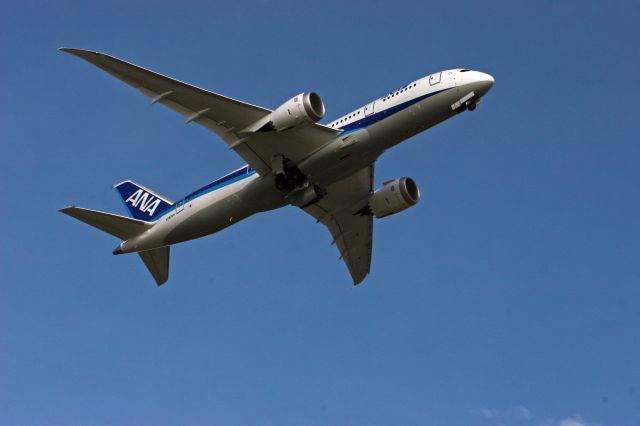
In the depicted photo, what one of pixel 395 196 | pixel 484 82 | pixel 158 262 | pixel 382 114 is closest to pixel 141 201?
pixel 158 262

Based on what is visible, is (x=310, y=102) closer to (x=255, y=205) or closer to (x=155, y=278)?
(x=255, y=205)

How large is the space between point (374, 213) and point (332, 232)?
13.0 feet

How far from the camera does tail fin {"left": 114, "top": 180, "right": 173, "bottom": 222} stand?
48.6 meters

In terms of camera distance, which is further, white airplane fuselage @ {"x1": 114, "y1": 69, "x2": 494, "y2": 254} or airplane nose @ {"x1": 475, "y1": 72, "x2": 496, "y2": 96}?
white airplane fuselage @ {"x1": 114, "y1": 69, "x2": 494, "y2": 254}

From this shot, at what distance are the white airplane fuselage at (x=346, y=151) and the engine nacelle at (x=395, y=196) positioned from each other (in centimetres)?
452

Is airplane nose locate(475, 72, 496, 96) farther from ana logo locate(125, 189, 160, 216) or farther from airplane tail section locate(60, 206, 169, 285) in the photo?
ana logo locate(125, 189, 160, 216)

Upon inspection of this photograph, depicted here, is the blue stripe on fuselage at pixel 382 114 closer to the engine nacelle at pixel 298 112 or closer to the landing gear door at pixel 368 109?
the landing gear door at pixel 368 109

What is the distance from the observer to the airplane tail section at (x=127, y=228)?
44722 mm

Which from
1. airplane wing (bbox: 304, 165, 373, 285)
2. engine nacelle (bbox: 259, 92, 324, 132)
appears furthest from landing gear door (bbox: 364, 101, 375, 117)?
airplane wing (bbox: 304, 165, 373, 285)

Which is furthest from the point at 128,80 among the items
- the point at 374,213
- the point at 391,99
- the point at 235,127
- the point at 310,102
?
the point at 374,213

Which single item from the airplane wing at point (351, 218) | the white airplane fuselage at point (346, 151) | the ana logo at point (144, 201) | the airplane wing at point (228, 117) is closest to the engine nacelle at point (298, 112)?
the airplane wing at point (228, 117)

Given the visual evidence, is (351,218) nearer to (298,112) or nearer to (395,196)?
(395,196)

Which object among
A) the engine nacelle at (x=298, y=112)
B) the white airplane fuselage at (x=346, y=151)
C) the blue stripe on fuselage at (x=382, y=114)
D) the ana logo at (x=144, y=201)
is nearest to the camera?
the engine nacelle at (x=298, y=112)

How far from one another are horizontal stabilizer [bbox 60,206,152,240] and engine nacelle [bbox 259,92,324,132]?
35.6 feet
